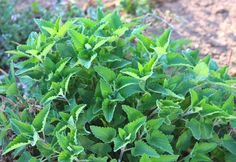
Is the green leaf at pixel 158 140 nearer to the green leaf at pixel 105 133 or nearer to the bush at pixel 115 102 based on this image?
the bush at pixel 115 102

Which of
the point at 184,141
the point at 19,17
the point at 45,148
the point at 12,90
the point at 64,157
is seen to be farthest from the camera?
the point at 19,17

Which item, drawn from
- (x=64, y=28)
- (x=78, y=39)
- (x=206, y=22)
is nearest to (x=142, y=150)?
(x=78, y=39)

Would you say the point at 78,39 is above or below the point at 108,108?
above

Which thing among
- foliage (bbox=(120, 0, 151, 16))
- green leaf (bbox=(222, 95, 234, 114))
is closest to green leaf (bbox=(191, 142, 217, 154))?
green leaf (bbox=(222, 95, 234, 114))

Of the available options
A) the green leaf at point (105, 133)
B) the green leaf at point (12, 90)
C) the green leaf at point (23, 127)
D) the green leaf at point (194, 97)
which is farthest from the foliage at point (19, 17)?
the green leaf at point (194, 97)

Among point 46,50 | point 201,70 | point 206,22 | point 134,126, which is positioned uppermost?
point 46,50

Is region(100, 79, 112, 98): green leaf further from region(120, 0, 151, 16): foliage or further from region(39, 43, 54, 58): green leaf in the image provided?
region(120, 0, 151, 16): foliage

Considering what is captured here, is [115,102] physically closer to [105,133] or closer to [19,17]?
[105,133]

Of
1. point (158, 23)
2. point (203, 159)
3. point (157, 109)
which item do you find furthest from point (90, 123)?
point (158, 23)
